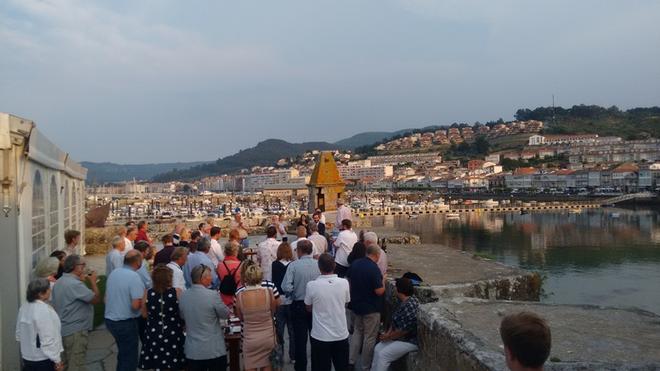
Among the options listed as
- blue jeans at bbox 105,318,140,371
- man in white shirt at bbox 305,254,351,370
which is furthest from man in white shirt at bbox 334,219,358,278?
blue jeans at bbox 105,318,140,371

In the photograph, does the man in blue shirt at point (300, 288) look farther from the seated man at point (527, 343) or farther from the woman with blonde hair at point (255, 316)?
the seated man at point (527, 343)

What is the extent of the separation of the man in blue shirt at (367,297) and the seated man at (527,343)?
3058 mm

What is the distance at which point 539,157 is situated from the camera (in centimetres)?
14462

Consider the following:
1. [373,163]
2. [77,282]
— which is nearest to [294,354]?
[77,282]

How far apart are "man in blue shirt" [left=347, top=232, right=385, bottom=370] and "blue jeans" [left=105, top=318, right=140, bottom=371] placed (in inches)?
80.4

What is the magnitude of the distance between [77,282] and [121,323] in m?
0.51

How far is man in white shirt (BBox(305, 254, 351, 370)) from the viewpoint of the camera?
4688 millimetres

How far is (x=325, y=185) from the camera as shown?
19562 mm

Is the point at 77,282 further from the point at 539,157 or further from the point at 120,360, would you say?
the point at 539,157

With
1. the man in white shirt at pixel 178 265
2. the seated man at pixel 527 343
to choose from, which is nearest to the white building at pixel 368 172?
the man in white shirt at pixel 178 265

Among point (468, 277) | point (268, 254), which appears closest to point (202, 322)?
point (268, 254)

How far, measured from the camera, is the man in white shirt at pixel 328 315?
4688 mm

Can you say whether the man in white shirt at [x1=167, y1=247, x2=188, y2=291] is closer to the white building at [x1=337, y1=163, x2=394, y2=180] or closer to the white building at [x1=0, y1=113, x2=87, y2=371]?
the white building at [x1=0, y1=113, x2=87, y2=371]

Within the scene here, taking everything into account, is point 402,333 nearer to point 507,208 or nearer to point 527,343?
point 527,343
